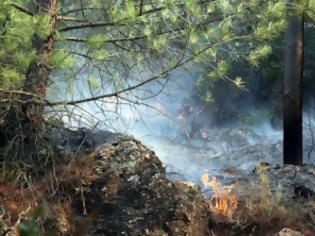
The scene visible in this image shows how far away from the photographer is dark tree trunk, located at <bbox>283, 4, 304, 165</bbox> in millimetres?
8500

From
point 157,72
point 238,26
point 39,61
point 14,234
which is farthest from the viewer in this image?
point 238,26

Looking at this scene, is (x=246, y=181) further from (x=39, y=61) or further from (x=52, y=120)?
(x=39, y=61)

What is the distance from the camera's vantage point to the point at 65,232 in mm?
4398

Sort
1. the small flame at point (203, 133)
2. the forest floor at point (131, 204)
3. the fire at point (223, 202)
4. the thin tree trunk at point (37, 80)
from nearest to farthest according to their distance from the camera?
the forest floor at point (131, 204) < the thin tree trunk at point (37, 80) < the fire at point (223, 202) < the small flame at point (203, 133)

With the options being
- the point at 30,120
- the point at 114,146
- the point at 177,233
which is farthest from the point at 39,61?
the point at 177,233

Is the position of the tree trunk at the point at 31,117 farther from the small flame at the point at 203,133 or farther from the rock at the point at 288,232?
the small flame at the point at 203,133

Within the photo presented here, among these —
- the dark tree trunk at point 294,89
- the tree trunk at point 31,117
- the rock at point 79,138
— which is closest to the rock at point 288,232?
the rock at point 79,138

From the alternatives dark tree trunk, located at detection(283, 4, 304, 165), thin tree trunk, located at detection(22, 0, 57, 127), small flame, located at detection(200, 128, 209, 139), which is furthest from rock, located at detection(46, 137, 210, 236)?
small flame, located at detection(200, 128, 209, 139)

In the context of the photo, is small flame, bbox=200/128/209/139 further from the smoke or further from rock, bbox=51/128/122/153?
rock, bbox=51/128/122/153

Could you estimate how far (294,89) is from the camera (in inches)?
335

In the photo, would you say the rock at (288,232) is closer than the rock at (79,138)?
Yes

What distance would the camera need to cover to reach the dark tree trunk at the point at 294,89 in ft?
27.9

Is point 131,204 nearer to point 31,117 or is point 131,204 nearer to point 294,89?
point 31,117

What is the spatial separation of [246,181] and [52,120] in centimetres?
300
